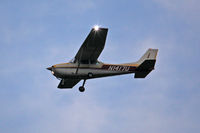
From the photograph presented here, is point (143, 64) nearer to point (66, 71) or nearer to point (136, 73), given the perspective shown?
point (136, 73)

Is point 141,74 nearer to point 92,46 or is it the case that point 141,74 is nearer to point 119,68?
point 119,68

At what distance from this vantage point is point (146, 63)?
2531cm

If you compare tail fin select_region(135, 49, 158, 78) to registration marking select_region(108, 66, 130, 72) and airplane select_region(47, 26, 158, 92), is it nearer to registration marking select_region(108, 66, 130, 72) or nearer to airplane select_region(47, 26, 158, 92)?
airplane select_region(47, 26, 158, 92)

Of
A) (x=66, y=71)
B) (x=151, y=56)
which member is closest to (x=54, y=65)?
(x=66, y=71)

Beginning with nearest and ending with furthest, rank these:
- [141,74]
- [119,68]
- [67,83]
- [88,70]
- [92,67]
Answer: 1. [88,70]
2. [92,67]
3. [119,68]
4. [141,74]
5. [67,83]

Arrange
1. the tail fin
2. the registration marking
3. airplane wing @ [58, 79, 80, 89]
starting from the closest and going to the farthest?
the tail fin, the registration marking, airplane wing @ [58, 79, 80, 89]

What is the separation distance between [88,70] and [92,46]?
7.31 feet

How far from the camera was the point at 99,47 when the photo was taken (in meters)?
23.5

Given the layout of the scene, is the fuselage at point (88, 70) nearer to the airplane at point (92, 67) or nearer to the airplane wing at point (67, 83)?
the airplane at point (92, 67)

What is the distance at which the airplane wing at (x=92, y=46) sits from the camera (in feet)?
71.5

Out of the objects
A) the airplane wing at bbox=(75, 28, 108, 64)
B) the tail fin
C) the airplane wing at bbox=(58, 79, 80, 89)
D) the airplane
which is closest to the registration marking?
the airplane

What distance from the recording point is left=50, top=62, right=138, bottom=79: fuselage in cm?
2420

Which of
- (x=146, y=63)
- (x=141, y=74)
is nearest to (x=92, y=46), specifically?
(x=146, y=63)

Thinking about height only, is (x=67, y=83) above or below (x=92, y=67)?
below
